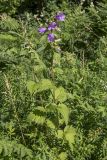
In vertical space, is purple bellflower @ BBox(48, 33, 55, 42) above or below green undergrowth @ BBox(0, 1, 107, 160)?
above

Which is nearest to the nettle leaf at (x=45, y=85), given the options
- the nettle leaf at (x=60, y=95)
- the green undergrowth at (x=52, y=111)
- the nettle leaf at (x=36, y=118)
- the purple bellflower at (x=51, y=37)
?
the green undergrowth at (x=52, y=111)

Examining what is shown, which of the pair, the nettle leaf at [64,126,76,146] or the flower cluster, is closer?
the nettle leaf at [64,126,76,146]

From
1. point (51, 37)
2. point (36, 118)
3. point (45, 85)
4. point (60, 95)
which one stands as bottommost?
point (36, 118)

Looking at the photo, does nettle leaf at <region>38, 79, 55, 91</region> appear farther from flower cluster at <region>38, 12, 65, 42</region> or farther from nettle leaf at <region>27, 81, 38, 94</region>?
flower cluster at <region>38, 12, 65, 42</region>

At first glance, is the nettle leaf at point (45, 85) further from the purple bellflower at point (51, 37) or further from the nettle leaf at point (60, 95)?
the purple bellflower at point (51, 37)

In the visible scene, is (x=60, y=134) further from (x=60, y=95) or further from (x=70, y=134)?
(x=60, y=95)

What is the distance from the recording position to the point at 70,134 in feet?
13.5

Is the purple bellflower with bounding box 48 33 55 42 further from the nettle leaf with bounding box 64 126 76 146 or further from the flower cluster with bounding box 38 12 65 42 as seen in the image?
the nettle leaf with bounding box 64 126 76 146

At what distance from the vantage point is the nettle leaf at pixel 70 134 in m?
4.06

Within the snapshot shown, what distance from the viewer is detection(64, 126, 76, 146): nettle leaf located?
→ 4.06 m

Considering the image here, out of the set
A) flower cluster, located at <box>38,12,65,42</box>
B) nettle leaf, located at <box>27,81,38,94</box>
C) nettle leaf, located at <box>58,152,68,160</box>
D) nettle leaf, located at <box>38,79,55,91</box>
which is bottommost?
nettle leaf, located at <box>58,152,68,160</box>

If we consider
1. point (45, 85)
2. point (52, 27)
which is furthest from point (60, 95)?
point (52, 27)

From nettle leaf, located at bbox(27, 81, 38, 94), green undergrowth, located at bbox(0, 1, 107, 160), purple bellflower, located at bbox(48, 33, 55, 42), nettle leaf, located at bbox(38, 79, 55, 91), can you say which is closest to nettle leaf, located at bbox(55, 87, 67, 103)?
green undergrowth, located at bbox(0, 1, 107, 160)

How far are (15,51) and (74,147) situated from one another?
2152 millimetres
